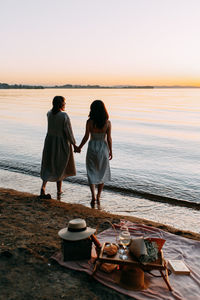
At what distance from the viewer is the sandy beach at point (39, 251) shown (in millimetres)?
3895

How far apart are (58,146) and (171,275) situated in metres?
4.28

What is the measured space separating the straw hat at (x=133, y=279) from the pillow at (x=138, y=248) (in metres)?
0.24

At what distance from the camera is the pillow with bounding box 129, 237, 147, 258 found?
3.87 meters

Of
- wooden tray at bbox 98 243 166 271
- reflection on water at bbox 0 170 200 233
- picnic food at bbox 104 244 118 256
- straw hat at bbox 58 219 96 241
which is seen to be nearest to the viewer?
wooden tray at bbox 98 243 166 271

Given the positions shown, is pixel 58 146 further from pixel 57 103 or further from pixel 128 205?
pixel 128 205

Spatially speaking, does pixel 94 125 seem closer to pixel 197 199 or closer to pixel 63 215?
pixel 63 215

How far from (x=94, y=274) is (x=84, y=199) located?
4.40 m

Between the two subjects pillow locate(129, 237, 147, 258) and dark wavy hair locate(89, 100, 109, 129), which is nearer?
pillow locate(129, 237, 147, 258)

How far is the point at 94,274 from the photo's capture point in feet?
13.6

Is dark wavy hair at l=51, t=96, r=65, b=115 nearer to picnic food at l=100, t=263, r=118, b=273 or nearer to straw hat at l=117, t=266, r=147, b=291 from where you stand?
picnic food at l=100, t=263, r=118, b=273

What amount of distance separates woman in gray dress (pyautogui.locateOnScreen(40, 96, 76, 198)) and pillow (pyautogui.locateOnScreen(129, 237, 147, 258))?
3942mm

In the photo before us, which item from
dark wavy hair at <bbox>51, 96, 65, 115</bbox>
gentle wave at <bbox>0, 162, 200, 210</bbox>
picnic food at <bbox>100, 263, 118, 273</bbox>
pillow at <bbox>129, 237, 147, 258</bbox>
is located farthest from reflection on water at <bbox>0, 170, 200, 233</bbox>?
pillow at <bbox>129, 237, 147, 258</bbox>

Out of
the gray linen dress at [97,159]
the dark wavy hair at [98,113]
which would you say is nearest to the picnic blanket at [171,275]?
the gray linen dress at [97,159]

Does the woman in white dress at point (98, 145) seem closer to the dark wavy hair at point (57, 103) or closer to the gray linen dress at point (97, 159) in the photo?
the gray linen dress at point (97, 159)
